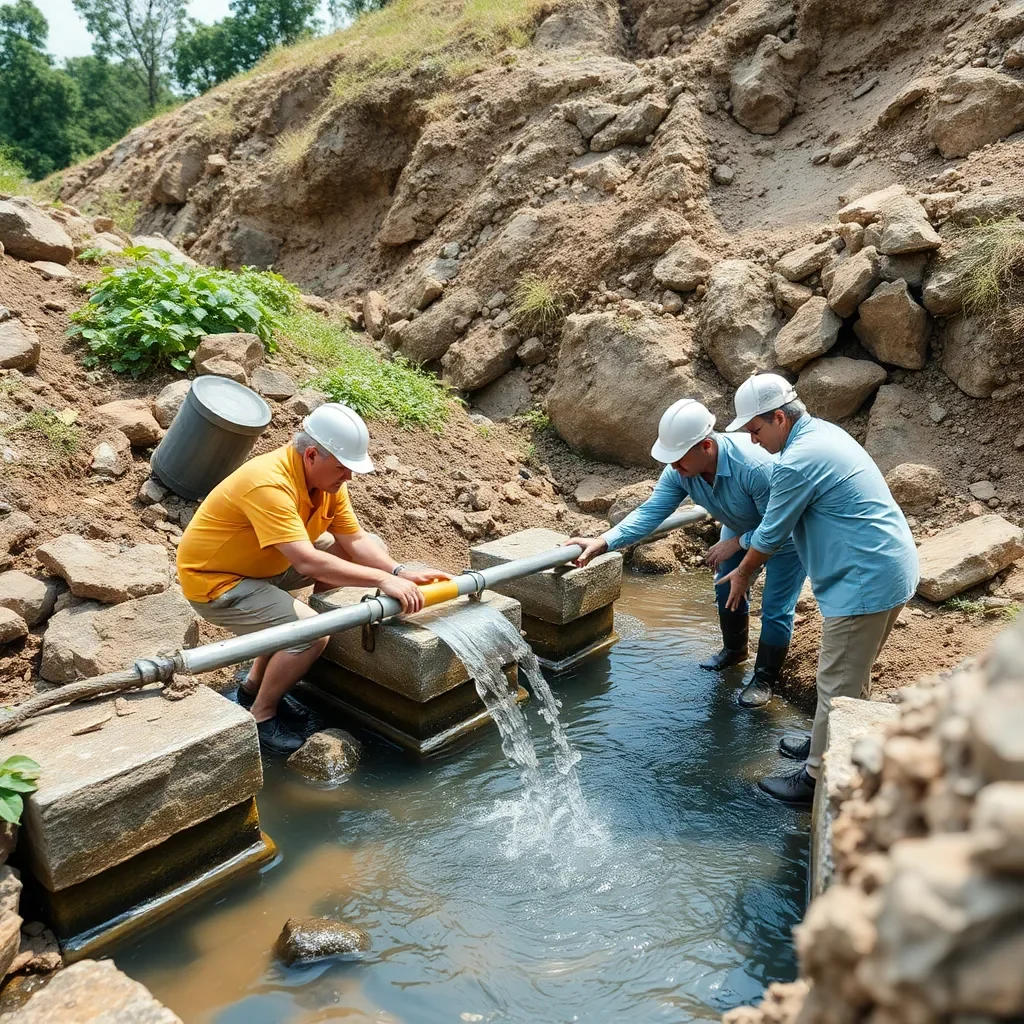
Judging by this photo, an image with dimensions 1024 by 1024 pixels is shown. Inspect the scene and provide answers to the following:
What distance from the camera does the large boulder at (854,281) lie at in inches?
267

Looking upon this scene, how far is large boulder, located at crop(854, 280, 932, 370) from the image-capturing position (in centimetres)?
664

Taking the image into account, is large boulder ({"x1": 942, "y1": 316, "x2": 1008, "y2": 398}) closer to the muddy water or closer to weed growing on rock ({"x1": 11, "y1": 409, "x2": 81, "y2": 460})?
the muddy water

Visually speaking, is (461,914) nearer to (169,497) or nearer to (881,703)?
(881,703)

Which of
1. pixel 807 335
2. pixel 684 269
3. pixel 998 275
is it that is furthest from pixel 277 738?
pixel 998 275

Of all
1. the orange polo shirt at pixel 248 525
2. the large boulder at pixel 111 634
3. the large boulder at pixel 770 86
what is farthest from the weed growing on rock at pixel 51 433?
the large boulder at pixel 770 86

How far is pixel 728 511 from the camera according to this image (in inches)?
180

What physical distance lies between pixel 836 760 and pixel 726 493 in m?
2.22

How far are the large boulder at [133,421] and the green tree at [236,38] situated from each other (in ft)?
116

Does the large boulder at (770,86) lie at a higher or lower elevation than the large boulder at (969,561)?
higher

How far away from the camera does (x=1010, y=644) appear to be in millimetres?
1208

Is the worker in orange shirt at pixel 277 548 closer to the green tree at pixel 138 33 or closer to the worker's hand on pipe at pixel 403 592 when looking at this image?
the worker's hand on pipe at pixel 403 592

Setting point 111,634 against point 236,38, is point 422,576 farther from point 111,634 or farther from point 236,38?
point 236,38

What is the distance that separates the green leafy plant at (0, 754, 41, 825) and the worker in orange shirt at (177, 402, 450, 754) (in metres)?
1.36

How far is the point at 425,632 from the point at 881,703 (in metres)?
2.14
